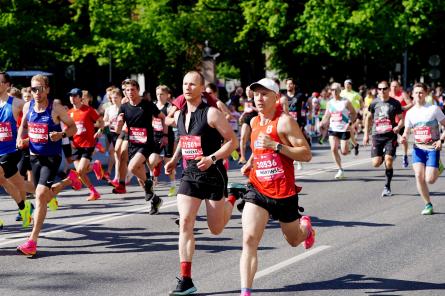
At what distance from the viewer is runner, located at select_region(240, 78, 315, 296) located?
6.65 m

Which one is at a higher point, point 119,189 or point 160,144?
point 160,144

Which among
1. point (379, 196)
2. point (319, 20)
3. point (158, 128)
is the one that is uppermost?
point (319, 20)

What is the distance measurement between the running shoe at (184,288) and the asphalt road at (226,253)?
153 millimetres

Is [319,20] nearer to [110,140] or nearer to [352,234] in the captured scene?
[110,140]

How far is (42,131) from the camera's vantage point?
9305 mm

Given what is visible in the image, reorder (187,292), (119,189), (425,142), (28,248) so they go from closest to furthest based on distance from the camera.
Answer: (187,292) < (28,248) < (425,142) < (119,189)

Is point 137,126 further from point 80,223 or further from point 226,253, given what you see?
point 226,253

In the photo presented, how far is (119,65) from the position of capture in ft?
120

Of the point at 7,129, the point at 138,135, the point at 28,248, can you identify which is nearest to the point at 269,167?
the point at 28,248

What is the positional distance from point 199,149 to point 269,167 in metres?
1.03

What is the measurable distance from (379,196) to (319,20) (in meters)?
23.2

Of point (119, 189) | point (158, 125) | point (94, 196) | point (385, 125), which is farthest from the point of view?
point (158, 125)

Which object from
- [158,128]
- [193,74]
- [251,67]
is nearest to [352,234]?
[193,74]

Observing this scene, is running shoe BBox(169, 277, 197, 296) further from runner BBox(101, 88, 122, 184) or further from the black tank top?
runner BBox(101, 88, 122, 184)
